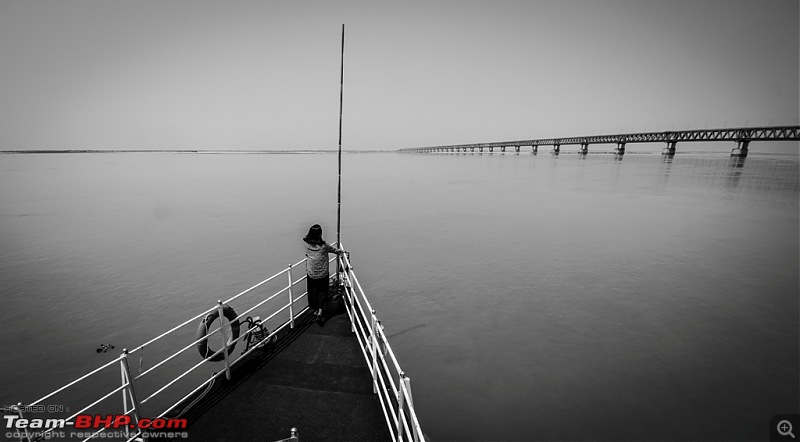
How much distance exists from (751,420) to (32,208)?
50095 mm

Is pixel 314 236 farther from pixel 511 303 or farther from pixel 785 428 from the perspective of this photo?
pixel 785 428

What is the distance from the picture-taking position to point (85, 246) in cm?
1931

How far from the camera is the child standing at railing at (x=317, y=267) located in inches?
321

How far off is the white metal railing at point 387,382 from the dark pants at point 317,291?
2.56 feet

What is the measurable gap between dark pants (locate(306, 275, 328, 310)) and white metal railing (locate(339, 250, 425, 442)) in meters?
0.78

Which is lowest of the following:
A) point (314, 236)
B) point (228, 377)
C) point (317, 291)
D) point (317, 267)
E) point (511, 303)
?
point (511, 303)

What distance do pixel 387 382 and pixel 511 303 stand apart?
22.6 ft

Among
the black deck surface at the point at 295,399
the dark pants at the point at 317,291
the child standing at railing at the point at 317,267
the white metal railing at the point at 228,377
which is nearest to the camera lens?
the white metal railing at the point at 228,377

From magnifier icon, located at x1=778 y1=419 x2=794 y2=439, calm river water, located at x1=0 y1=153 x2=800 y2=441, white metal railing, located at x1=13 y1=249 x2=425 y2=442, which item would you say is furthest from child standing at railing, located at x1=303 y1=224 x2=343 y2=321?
magnifier icon, located at x1=778 y1=419 x2=794 y2=439

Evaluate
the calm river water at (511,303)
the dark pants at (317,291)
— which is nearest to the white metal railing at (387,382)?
the dark pants at (317,291)

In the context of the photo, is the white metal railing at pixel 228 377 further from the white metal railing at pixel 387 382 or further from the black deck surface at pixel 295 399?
the black deck surface at pixel 295 399

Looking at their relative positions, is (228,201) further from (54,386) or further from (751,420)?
(751,420)

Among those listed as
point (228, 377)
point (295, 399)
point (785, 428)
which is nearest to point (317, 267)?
point (228, 377)

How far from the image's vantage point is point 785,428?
21.8ft
